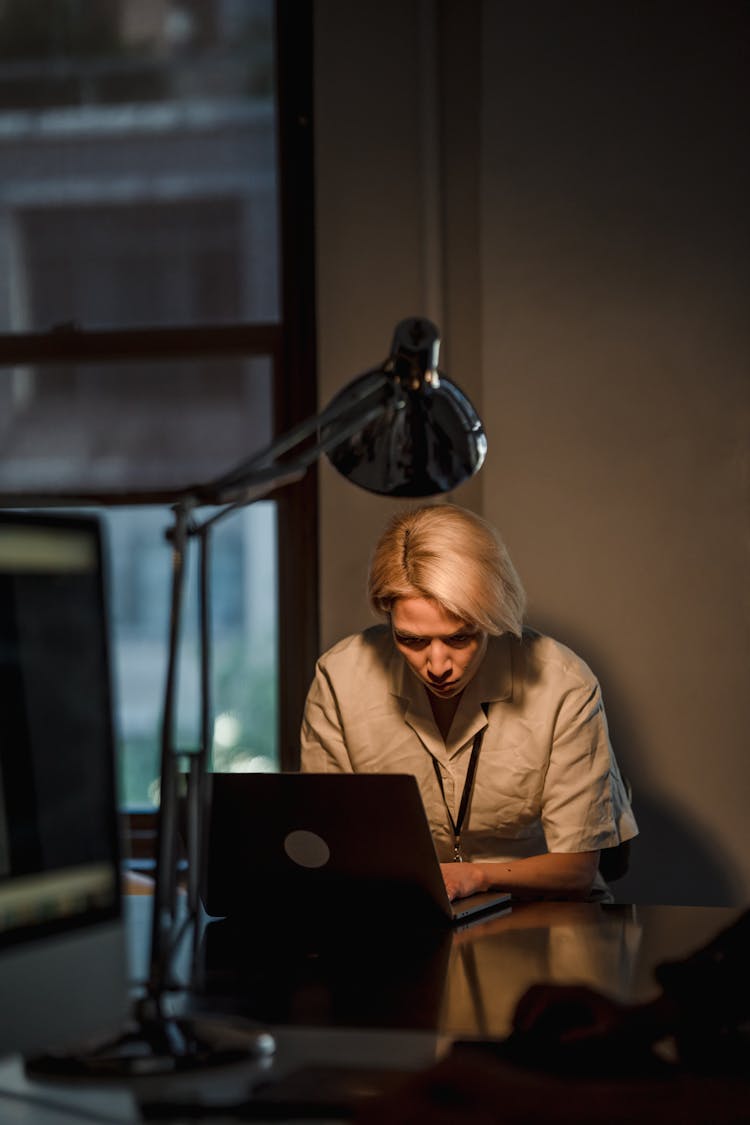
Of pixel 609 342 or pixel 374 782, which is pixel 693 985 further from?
pixel 609 342

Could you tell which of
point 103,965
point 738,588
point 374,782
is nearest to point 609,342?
point 738,588

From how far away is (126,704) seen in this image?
11.4 feet

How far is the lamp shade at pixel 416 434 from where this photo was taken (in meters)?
1.50

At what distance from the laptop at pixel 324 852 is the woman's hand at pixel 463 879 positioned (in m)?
0.11

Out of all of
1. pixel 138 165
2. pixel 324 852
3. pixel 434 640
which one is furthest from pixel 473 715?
pixel 138 165

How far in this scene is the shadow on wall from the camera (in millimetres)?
3117

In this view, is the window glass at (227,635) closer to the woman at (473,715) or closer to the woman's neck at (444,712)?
the woman at (473,715)

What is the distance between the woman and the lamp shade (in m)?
0.71

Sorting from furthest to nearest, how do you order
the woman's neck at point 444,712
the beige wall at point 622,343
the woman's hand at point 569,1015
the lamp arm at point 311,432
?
the beige wall at point 622,343 < the woman's neck at point 444,712 < the lamp arm at point 311,432 < the woman's hand at point 569,1015

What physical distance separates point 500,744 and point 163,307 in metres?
1.60

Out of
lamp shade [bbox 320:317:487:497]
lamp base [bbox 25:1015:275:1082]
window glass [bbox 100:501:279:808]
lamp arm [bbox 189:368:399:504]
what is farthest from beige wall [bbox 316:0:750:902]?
lamp base [bbox 25:1015:275:1082]

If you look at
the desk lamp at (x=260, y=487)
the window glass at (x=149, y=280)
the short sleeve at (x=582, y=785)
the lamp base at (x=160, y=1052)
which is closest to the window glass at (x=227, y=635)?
the window glass at (x=149, y=280)

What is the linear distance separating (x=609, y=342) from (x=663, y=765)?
104 centimetres

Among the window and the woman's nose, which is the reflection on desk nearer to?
the woman's nose
